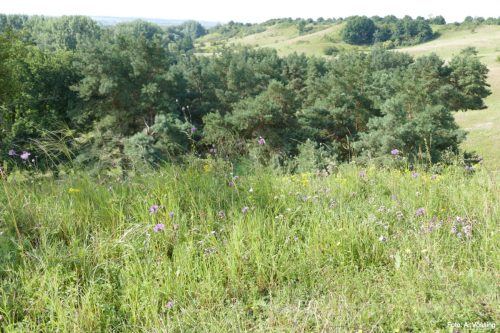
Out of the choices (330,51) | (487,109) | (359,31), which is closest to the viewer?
(487,109)

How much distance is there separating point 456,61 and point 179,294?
59.3 metres

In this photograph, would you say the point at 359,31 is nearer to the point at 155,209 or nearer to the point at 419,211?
the point at 419,211

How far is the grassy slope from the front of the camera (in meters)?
31.0

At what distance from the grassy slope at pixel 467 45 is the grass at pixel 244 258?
185cm

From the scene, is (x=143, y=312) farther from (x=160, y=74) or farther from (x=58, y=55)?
(x=58, y=55)

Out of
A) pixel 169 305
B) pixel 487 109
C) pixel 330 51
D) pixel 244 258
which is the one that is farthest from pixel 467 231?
pixel 330 51

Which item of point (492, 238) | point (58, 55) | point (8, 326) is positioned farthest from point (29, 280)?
point (58, 55)

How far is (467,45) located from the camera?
9388 centimetres

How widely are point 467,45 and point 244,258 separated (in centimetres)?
10802

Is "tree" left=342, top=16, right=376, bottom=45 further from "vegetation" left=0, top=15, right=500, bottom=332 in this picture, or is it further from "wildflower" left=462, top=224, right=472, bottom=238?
"wildflower" left=462, top=224, right=472, bottom=238

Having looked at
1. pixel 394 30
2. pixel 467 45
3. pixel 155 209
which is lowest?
pixel 155 209

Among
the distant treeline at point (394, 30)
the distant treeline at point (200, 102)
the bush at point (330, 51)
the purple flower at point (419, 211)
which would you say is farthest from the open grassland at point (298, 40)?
the purple flower at point (419, 211)

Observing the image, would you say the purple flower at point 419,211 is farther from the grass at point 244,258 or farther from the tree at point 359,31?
the tree at point 359,31

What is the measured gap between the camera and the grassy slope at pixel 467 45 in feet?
102
